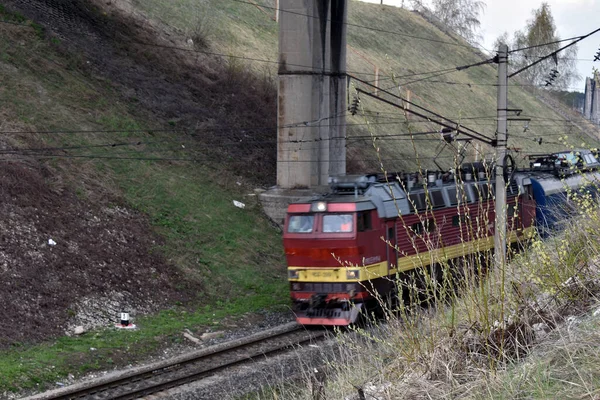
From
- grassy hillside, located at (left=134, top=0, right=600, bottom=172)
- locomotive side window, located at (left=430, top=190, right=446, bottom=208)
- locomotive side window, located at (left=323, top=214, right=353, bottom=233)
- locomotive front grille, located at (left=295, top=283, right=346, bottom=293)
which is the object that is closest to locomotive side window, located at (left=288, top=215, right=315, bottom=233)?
locomotive side window, located at (left=323, top=214, right=353, bottom=233)

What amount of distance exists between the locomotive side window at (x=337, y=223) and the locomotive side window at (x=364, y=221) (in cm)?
21

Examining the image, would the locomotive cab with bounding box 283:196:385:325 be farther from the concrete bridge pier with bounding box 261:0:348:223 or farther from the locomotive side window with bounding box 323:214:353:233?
the concrete bridge pier with bounding box 261:0:348:223

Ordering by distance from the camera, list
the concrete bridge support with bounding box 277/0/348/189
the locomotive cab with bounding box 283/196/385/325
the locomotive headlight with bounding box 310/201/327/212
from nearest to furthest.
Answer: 1. the locomotive cab with bounding box 283/196/385/325
2. the locomotive headlight with bounding box 310/201/327/212
3. the concrete bridge support with bounding box 277/0/348/189

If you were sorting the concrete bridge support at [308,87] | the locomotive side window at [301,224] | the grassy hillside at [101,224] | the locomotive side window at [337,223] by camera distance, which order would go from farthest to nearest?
the concrete bridge support at [308,87] → the locomotive side window at [301,224] → the locomotive side window at [337,223] → the grassy hillside at [101,224]

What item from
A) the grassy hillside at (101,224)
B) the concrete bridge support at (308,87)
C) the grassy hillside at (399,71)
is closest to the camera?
the grassy hillside at (101,224)

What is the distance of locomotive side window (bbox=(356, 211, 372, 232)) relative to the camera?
17000mm

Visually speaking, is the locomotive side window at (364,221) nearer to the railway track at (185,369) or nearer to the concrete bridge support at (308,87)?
the railway track at (185,369)

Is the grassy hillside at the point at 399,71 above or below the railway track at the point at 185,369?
above

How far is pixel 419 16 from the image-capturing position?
7538cm

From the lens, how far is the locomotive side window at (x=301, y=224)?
57.0 feet

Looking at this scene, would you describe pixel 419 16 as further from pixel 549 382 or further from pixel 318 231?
pixel 549 382

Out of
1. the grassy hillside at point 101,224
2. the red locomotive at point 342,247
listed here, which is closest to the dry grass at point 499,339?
the grassy hillside at point 101,224

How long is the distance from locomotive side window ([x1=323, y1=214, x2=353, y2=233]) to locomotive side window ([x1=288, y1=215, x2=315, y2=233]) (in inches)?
13.9

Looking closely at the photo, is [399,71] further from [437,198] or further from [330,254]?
[330,254]
